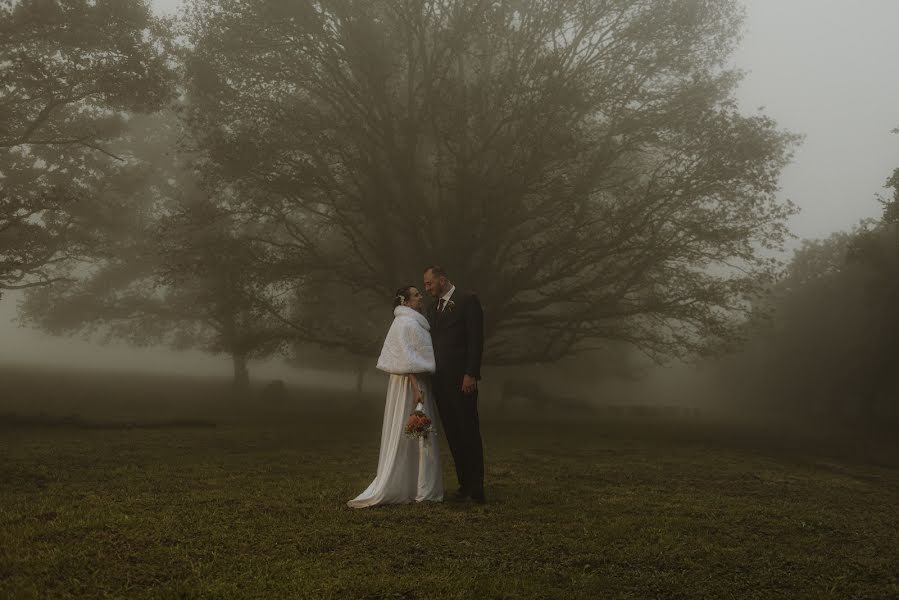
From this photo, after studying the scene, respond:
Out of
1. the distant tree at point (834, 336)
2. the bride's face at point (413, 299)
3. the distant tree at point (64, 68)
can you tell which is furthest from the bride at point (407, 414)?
the distant tree at point (834, 336)

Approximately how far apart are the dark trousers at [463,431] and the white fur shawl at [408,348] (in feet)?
1.41

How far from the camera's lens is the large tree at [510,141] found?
23.1m

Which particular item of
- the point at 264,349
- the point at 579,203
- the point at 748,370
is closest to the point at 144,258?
the point at 264,349

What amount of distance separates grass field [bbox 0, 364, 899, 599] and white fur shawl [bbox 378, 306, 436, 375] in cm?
181

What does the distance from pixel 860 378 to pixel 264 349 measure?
32.7m

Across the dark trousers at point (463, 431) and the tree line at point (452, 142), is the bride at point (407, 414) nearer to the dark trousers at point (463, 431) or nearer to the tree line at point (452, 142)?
the dark trousers at point (463, 431)

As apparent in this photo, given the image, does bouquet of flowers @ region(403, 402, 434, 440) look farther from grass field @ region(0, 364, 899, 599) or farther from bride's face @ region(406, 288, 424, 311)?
bride's face @ region(406, 288, 424, 311)

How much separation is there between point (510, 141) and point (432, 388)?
14.9 metres

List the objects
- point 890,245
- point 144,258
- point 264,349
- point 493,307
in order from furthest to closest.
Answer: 1. point 144,258
2. point 890,245
3. point 264,349
4. point 493,307

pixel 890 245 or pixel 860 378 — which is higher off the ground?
pixel 890 245

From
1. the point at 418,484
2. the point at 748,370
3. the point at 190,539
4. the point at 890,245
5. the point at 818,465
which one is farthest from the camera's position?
the point at 748,370

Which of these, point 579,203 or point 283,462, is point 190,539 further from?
point 579,203

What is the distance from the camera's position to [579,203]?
80.7 ft

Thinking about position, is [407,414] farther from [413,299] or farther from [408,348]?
[413,299]
